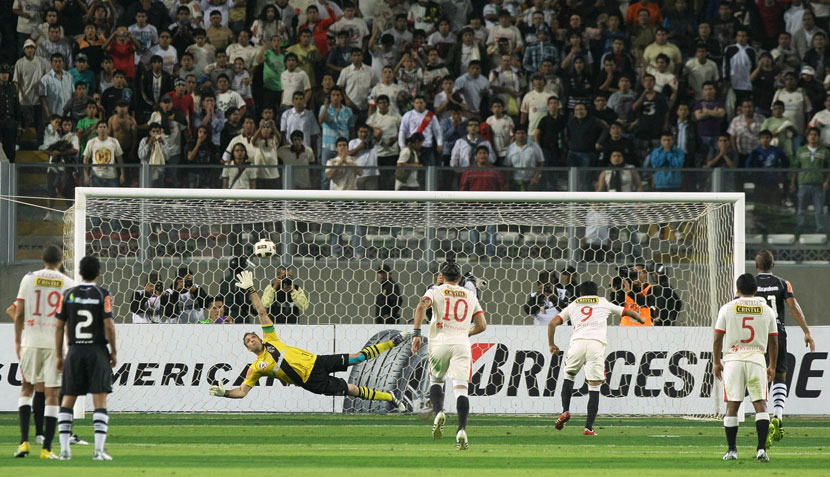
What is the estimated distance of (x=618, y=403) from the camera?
51.0 ft

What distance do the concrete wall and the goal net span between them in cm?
3

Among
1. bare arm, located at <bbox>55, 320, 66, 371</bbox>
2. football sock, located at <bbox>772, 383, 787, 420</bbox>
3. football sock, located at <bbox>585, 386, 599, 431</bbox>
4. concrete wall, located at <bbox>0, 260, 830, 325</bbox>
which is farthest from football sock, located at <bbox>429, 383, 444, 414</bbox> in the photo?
concrete wall, located at <bbox>0, 260, 830, 325</bbox>

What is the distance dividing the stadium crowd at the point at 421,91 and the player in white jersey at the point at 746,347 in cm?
658

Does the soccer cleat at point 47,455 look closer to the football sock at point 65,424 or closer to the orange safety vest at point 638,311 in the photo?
the football sock at point 65,424

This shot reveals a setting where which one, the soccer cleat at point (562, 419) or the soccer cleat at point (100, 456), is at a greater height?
the soccer cleat at point (100, 456)

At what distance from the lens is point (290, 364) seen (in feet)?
44.7

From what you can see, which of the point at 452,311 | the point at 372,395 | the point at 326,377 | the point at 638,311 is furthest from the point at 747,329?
the point at 638,311

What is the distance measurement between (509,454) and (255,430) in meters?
3.60

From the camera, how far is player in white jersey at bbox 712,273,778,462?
10125 mm

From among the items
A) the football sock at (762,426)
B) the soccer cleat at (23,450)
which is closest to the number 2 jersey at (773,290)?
the football sock at (762,426)

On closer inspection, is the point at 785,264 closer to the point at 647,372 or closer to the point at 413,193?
the point at 647,372

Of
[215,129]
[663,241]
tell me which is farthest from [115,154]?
[663,241]

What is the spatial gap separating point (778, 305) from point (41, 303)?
23.9ft

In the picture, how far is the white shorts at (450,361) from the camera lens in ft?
37.6
